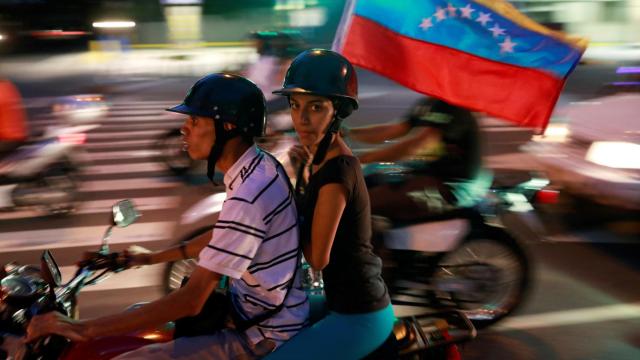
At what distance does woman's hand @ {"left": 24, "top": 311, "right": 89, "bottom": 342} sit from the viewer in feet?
6.91

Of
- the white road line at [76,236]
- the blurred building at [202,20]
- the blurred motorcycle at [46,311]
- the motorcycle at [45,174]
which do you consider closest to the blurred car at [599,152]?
the white road line at [76,236]

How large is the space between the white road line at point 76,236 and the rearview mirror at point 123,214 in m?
3.46

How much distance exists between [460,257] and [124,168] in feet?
20.0

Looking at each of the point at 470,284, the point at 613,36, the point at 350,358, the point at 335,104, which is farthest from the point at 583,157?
the point at 613,36

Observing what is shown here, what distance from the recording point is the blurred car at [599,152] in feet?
19.5

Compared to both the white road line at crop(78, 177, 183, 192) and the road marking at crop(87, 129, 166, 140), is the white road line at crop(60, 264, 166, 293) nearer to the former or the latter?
the white road line at crop(78, 177, 183, 192)

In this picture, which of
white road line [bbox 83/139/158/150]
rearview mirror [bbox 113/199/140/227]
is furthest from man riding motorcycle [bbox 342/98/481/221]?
white road line [bbox 83/139/158/150]

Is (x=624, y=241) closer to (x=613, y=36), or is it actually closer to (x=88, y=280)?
(x=88, y=280)

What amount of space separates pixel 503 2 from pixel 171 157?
239 inches

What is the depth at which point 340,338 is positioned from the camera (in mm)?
2418

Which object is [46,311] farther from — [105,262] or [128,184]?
[128,184]

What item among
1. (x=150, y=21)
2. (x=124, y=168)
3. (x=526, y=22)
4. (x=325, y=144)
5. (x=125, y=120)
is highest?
(x=526, y=22)

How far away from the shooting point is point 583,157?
6.35 m

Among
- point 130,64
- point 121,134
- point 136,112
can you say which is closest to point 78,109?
point 121,134
